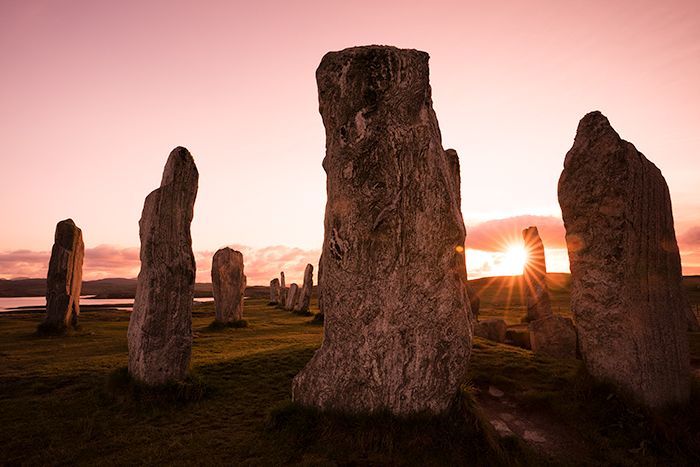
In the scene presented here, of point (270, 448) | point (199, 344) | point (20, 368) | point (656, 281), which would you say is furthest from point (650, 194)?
point (20, 368)

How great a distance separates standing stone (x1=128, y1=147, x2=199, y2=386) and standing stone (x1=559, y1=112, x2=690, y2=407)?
297 inches

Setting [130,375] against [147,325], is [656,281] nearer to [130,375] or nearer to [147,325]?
[147,325]

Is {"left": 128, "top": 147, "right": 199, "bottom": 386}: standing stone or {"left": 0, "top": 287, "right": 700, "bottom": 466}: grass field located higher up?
{"left": 128, "top": 147, "right": 199, "bottom": 386}: standing stone

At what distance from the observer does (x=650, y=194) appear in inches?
249

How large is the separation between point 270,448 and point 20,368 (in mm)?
8364

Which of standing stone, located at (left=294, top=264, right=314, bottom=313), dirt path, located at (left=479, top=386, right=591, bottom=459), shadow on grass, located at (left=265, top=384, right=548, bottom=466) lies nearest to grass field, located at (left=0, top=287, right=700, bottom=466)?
shadow on grass, located at (left=265, top=384, right=548, bottom=466)

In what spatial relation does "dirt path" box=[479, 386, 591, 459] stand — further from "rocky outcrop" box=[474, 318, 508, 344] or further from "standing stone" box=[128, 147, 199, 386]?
Result: "standing stone" box=[128, 147, 199, 386]

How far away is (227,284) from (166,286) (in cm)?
1080

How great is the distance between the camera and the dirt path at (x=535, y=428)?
5133 millimetres

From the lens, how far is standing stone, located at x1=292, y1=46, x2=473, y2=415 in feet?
16.9

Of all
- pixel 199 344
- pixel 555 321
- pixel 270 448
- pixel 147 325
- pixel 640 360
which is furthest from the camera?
pixel 199 344

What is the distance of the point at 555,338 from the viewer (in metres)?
9.48

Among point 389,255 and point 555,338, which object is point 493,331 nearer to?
point 555,338

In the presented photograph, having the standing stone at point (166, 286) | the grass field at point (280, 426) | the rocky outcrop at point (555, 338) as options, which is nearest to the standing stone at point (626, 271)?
the grass field at point (280, 426)
